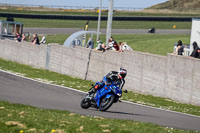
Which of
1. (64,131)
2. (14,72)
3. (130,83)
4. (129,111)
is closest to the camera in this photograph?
(64,131)

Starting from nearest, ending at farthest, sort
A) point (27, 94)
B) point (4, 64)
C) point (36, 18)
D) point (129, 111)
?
1. point (129, 111)
2. point (27, 94)
3. point (4, 64)
4. point (36, 18)

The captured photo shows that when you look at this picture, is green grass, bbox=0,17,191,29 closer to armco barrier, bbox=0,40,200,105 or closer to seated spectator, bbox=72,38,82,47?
seated spectator, bbox=72,38,82,47

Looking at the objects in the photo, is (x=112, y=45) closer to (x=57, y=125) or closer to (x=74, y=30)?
(x=57, y=125)

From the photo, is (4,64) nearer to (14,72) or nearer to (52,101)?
(14,72)

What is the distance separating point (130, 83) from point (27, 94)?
5.29 meters

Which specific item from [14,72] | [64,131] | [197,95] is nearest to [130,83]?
[197,95]

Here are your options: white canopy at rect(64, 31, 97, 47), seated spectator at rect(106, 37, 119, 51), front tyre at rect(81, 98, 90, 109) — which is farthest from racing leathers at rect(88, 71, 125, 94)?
white canopy at rect(64, 31, 97, 47)

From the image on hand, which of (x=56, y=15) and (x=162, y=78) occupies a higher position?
(x=56, y=15)

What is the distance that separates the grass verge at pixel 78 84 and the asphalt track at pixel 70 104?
2.83 feet

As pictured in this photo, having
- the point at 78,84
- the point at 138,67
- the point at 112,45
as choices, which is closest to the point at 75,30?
the point at 112,45

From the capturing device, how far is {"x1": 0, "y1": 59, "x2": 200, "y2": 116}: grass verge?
56.7 feet

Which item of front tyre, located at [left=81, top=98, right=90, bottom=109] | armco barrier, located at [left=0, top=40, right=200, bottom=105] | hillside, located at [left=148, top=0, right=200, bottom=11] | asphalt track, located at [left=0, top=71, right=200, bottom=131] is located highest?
hillside, located at [left=148, top=0, right=200, bottom=11]

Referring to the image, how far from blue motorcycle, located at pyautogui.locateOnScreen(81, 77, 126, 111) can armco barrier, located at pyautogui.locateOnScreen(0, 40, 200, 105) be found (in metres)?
5.37

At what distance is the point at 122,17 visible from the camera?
7044 cm
